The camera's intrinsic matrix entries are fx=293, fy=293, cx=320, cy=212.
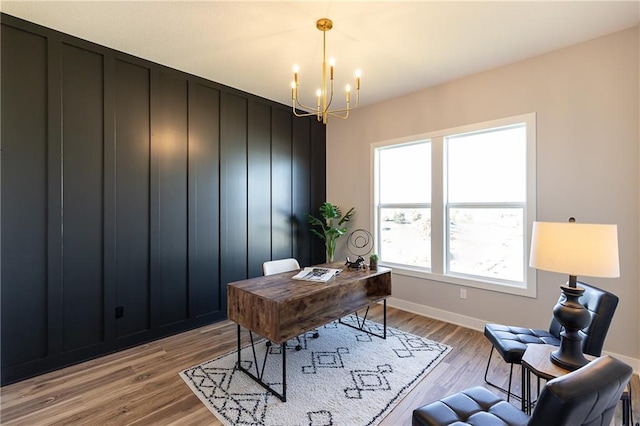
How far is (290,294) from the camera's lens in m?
2.17

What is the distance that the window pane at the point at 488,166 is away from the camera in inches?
123

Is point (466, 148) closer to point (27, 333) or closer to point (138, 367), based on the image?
point (138, 367)

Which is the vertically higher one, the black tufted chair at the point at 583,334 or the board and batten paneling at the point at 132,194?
the board and batten paneling at the point at 132,194

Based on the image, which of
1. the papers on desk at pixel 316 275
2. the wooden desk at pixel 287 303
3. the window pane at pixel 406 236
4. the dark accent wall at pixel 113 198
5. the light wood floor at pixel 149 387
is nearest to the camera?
the light wood floor at pixel 149 387

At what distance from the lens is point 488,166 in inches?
131

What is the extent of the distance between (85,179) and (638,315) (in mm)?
4908

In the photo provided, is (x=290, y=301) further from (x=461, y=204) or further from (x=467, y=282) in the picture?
(x=461, y=204)

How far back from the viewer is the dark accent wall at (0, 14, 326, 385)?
235 centimetres

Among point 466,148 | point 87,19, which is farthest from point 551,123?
point 87,19

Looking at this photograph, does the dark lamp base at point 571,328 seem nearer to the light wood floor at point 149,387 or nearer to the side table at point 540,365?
the side table at point 540,365

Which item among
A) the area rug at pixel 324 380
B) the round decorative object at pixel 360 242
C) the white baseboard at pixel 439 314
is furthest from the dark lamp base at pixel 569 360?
the round decorative object at pixel 360 242

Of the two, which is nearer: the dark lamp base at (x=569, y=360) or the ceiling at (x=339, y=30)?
the dark lamp base at (x=569, y=360)

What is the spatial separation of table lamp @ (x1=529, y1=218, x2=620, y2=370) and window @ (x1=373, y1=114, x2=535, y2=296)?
→ 5.15ft

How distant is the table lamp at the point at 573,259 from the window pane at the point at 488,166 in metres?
1.71
